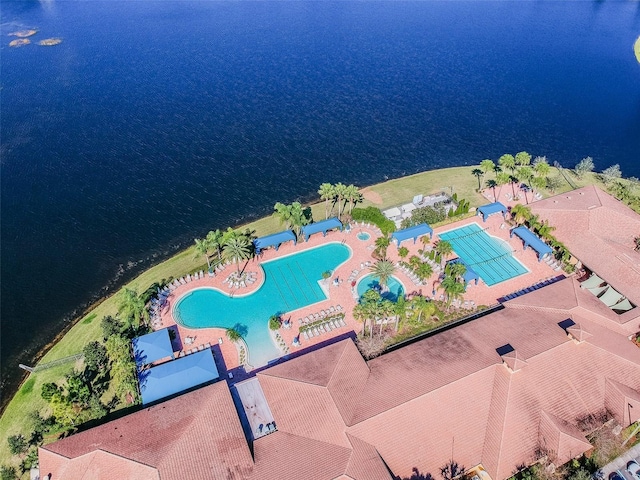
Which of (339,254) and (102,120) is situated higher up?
(102,120)

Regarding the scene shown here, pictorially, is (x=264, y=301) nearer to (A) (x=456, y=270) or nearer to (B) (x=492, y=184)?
(A) (x=456, y=270)

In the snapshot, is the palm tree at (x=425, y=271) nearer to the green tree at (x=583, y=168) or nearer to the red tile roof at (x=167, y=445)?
the red tile roof at (x=167, y=445)

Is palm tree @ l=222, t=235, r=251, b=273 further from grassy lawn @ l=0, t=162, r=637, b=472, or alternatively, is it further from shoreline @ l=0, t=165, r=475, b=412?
shoreline @ l=0, t=165, r=475, b=412

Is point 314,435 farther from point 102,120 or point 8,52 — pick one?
point 8,52

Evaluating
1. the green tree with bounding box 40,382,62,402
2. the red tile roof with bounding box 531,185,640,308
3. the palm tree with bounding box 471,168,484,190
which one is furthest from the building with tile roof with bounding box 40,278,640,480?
the palm tree with bounding box 471,168,484,190

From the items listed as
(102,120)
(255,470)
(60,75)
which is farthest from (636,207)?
(60,75)
